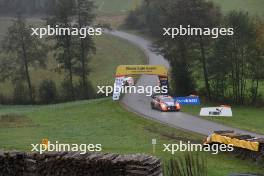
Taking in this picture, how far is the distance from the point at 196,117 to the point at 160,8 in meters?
13.3

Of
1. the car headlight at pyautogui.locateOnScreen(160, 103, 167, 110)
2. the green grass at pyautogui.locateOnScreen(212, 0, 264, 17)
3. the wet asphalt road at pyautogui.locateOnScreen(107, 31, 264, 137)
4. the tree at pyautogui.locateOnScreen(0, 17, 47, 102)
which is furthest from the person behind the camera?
the green grass at pyautogui.locateOnScreen(212, 0, 264, 17)

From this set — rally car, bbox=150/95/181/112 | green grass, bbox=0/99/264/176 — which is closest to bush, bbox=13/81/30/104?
green grass, bbox=0/99/264/176

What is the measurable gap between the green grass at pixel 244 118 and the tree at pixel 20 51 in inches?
639

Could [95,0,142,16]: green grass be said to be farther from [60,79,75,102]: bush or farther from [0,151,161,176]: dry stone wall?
[0,151,161,176]: dry stone wall

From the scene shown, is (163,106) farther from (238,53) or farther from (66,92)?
(66,92)

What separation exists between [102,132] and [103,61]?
27036 millimetres

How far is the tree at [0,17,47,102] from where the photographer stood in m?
50.0

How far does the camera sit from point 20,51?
5025 centimetres

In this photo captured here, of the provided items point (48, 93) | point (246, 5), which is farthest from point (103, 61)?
point (246, 5)

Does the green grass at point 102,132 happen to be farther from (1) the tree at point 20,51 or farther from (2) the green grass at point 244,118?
(1) the tree at point 20,51

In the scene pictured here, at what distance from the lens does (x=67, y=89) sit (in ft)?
156

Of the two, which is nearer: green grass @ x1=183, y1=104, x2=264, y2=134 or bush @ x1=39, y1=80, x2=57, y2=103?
green grass @ x1=183, y1=104, x2=264, y2=134

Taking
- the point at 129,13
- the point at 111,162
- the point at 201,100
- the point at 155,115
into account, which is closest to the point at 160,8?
the point at 201,100

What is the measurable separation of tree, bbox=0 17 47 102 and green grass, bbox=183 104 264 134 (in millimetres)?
16237
